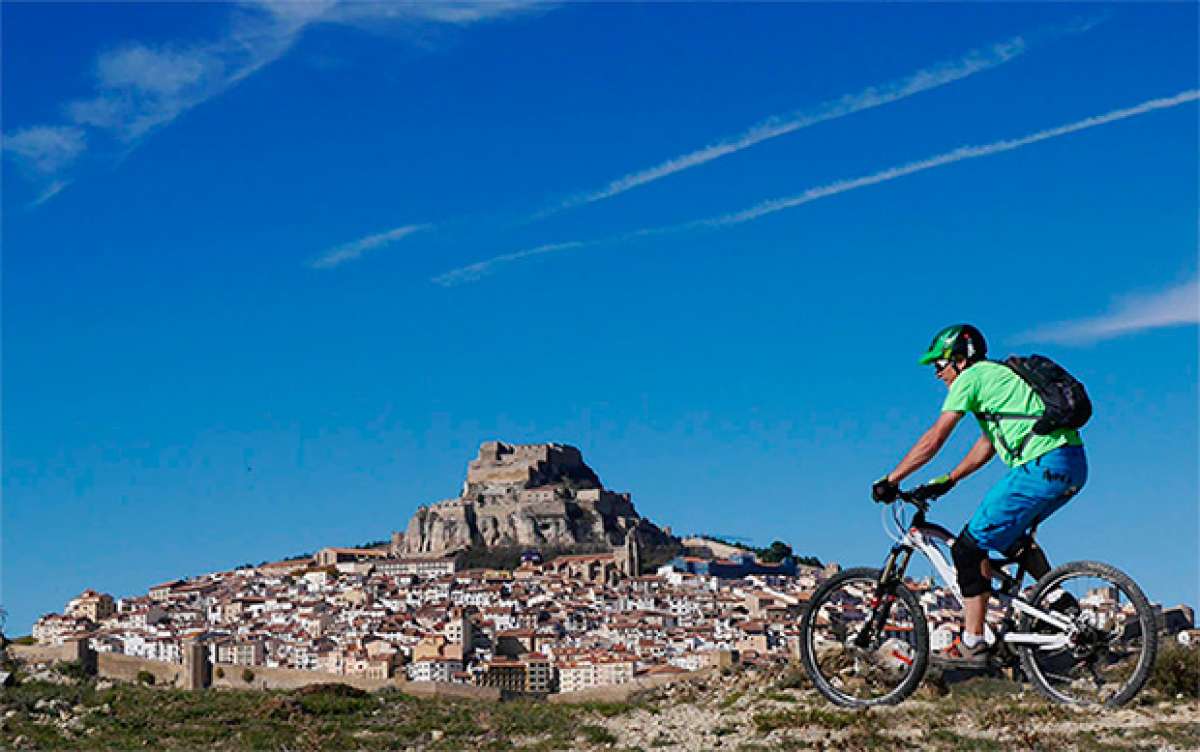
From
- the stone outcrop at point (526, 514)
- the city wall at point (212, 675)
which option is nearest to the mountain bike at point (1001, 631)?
the city wall at point (212, 675)

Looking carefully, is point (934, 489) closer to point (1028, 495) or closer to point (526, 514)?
point (1028, 495)

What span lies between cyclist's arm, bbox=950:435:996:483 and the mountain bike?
0.20 metres

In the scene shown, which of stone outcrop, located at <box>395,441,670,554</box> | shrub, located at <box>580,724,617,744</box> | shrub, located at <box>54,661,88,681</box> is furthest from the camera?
stone outcrop, located at <box>395,441,670,554</box>

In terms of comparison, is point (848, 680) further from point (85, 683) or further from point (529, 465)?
point (529, 465)

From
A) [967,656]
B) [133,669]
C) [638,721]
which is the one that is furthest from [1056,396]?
[133,669]

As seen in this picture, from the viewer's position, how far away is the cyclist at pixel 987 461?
19.5 ft

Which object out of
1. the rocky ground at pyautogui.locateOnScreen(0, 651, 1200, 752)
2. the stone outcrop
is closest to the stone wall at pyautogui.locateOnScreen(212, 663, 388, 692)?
the rocky ground at pyautogui.locateOnScreen(0, 651, 1200, 752)

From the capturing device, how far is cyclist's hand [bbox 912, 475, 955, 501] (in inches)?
251

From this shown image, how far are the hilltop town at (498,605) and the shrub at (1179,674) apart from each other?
1086 cm

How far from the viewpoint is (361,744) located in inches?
727

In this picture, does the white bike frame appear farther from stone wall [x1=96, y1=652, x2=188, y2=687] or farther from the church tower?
the church tower

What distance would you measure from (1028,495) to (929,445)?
0.46 meters

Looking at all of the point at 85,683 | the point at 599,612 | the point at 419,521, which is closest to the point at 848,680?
the point at 85,683

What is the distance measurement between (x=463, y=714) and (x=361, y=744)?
4762 mm
